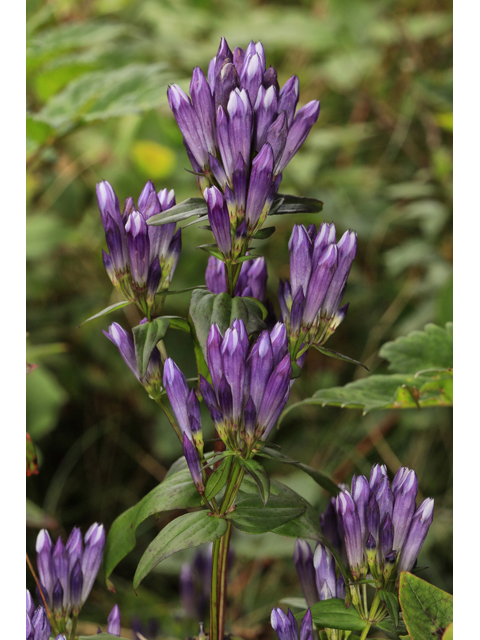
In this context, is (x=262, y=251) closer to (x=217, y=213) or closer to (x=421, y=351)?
(x=421, y=351)

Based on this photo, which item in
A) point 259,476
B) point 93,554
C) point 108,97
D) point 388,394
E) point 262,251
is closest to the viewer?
point 259,476

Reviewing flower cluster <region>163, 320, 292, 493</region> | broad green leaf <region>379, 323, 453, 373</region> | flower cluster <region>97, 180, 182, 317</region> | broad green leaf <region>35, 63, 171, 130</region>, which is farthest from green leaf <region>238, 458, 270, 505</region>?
broad green leaf <region>35, 63, 171, 130</region>

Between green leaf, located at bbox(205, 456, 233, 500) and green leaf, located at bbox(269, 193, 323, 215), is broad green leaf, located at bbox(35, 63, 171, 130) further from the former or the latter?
green leaf, located at bbox(205, 456, 233, 500)

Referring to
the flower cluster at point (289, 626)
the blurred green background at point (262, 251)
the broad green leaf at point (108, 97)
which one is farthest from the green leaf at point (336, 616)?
the blurred green background at point (262, 251)

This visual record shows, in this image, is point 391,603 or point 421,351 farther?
point 421,351

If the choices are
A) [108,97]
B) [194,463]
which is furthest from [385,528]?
[108,97]

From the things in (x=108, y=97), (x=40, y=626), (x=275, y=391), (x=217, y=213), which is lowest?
(x=40, y=626)
